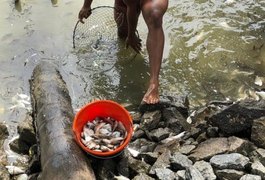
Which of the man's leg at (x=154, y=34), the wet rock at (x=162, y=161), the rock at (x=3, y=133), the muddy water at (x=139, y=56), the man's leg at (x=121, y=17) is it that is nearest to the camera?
the wet rock at (x=162, y=161)

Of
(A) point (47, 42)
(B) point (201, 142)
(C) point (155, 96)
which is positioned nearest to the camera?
(B) point (201, 142)

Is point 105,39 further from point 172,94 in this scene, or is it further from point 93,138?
point 93,138

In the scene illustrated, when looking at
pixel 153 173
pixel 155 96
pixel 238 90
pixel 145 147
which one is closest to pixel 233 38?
pixel 238 90

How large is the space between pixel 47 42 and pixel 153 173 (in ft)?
9.23

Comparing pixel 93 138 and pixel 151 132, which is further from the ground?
pixel 93 138

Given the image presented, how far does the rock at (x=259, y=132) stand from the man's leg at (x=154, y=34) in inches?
40.2

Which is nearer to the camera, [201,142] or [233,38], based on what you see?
[201,142]

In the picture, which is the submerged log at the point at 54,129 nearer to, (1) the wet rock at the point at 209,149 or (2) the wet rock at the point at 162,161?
(2) the wet rock at the point at 162,161

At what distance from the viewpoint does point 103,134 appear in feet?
12.3

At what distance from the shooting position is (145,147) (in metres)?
4.12

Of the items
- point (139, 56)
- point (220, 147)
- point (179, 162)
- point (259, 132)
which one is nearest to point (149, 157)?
point (179, 162)

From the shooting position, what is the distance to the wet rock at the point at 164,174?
362 centimetres

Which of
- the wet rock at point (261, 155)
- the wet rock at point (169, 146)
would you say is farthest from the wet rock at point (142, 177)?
the wet rock at point (261, 155)

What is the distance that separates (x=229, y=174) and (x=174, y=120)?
95 cm
